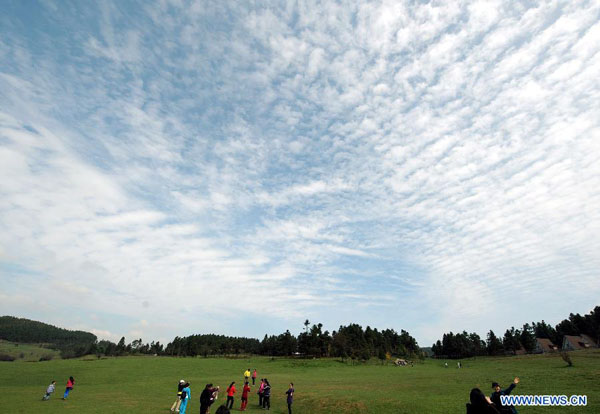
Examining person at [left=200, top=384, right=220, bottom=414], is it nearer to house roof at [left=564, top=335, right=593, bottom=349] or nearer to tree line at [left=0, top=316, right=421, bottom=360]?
tree line at [left=0, top=316, right=421, bottom=360]

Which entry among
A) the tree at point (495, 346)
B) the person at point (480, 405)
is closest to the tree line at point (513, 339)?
the tree at point (495, 346)

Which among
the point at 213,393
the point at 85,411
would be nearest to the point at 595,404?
the point at 213,393

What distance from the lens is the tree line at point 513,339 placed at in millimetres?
125475

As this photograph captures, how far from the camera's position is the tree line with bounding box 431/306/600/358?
125 meters

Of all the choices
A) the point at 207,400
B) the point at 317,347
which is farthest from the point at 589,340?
the point at 207,400

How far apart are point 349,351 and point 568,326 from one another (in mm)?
97154

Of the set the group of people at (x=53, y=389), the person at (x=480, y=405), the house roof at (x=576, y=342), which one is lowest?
the group of people at (x=53, y=389)

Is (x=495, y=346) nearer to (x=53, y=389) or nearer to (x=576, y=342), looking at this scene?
(x=576, y=342)

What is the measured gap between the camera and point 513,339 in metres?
136

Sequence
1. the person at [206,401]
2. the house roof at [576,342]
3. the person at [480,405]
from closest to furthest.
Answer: the person at [480,405], the person at [206,401], the house roof at [576,342]

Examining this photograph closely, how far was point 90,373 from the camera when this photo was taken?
6297cm

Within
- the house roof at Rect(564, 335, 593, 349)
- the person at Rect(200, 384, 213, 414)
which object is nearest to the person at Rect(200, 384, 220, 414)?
the person at Rect(200, 384, 213, 414)

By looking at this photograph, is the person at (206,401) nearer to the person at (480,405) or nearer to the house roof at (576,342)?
the person at (480,405)

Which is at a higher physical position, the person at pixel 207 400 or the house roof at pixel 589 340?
the house roof at pixel 589 340
